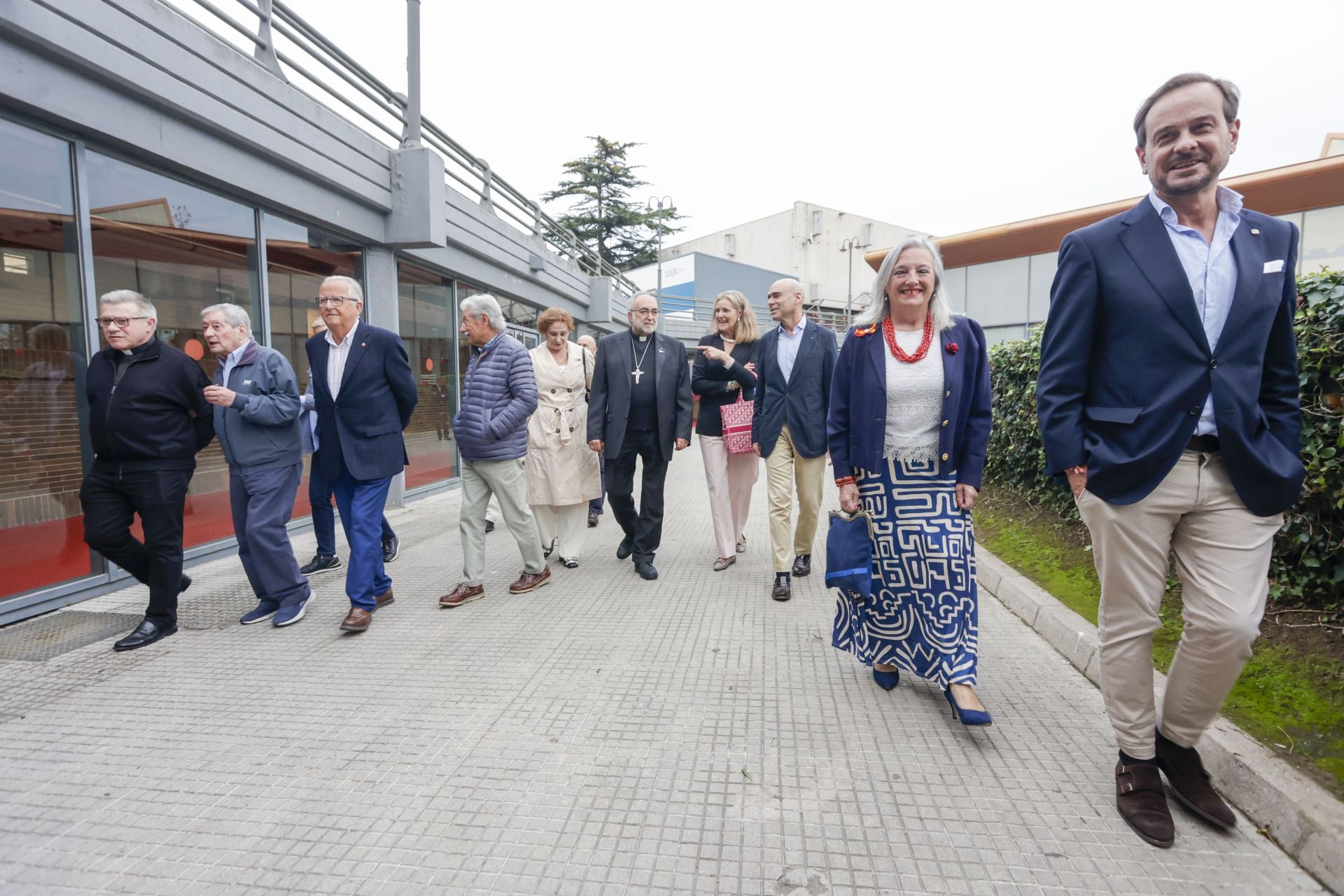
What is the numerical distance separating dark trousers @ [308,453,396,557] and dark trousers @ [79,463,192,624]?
1.33 meters

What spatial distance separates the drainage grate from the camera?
13.5 ft

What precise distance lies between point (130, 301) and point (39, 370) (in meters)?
1.43

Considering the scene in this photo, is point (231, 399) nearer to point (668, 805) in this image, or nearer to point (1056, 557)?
point (668, 805)

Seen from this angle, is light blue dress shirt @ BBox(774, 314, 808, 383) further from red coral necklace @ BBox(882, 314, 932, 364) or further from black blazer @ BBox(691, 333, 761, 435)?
red coral necklace @ BBox(882, 314, 932, 364)

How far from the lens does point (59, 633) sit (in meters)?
4.41

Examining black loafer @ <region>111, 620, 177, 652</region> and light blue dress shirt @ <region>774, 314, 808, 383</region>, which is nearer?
black loafer @ <region>111, 620, 177, 652</region>

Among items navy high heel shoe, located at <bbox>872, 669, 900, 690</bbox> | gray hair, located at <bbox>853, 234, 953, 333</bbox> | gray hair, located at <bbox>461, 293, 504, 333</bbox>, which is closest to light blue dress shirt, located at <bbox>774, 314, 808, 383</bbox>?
gray hair, located at <bbox>853, 234, 953, 333</bbox>

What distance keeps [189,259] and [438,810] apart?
5.51 m

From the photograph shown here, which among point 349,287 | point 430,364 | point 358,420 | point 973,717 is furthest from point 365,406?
point 430,364

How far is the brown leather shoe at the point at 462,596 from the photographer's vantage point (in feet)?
15.9

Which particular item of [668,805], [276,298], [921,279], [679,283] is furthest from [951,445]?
[679,283]

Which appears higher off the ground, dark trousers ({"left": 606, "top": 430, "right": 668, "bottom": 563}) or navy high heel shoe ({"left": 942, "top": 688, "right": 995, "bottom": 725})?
dark trousers ({"left": 606, "top": 430, "right": 668, "bottom": 563})

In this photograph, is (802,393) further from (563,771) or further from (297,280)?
Answer: (297,280)

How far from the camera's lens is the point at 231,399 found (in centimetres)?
417
